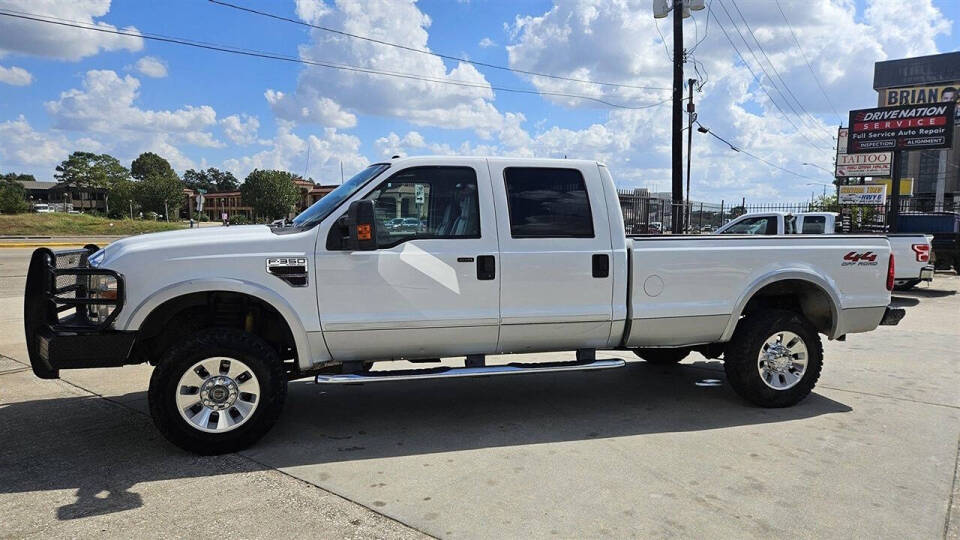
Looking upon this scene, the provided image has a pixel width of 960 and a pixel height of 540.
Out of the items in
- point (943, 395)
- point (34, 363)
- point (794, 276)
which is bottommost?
point (943, 395)

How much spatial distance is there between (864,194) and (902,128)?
109 inches

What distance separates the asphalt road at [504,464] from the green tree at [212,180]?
163742 millimetres

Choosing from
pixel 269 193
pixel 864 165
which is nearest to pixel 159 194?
pixel 269 193

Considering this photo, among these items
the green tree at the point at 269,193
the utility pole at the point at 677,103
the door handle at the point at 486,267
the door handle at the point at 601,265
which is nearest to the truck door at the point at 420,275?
the door handle at the point at 486,267

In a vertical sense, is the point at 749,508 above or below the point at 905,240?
below

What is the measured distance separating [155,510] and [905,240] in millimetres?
13663

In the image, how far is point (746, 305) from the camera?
224 inches

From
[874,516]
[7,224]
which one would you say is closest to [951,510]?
[874,516]

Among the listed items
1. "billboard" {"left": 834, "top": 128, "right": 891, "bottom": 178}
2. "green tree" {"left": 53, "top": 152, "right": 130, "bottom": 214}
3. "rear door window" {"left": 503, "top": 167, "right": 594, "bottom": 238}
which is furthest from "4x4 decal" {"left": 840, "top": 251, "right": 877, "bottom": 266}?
"green tree" {"left": 53, "top": 152, "right": 130, "bottom": 214}

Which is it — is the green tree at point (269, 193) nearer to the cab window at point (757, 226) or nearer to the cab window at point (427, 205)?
the cab window at point (757, 226)

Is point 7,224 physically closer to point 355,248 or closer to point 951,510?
point 355,248

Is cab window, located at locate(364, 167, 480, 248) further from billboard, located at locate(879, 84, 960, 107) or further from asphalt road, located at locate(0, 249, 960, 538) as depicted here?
billboard, located at locate(879, 84, 960, 107)

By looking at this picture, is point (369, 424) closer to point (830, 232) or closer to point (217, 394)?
point (217, 394)

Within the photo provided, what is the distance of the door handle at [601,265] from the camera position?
5.00 m
